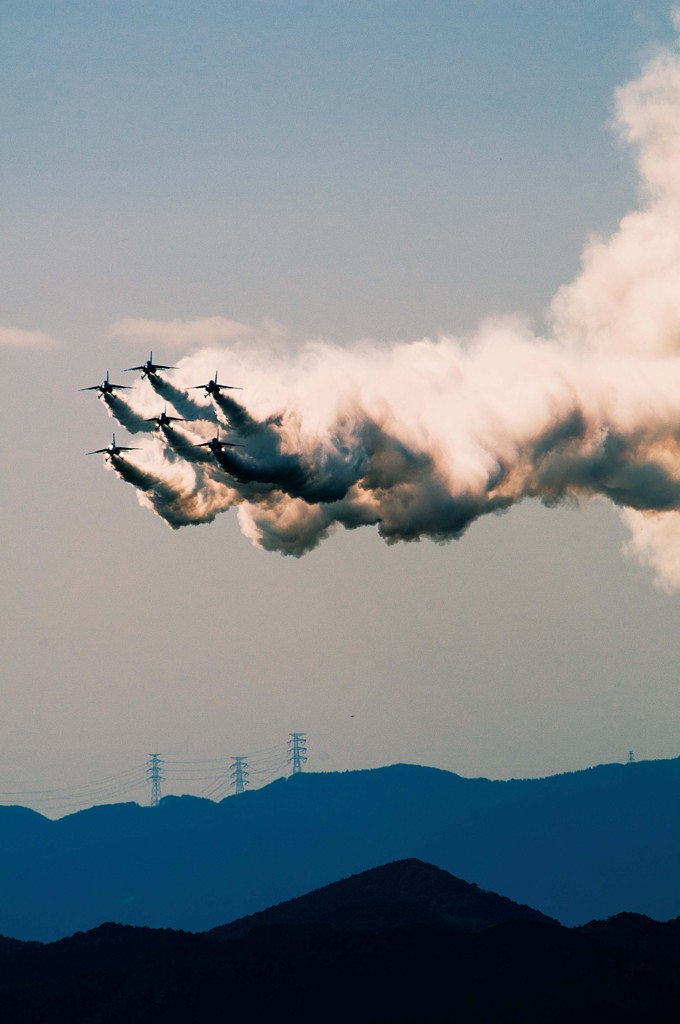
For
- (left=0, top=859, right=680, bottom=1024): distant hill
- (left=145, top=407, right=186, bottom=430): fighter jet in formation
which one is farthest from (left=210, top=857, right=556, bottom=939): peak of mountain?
(left=145, top=407, right=186, bottom=430): fighter jet in formation

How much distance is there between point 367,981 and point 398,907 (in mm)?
42328

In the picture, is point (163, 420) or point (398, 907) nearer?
point (163, 420)

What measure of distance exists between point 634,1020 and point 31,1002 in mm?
61176

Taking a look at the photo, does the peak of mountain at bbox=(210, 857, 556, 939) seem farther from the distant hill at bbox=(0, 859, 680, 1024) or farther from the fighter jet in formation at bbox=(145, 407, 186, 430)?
the fighter jet in formation at bbox=(145, 407, 186, 430)

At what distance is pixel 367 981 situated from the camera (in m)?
139

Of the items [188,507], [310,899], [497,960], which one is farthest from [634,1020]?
[310,899]

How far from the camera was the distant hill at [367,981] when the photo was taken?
131875 mm

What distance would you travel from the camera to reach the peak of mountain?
175 meters

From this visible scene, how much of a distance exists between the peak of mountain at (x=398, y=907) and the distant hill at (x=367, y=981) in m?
8.41

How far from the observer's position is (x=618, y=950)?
146 metres

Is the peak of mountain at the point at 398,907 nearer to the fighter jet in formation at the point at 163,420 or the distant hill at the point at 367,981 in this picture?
the distant hill at the point at 367,981

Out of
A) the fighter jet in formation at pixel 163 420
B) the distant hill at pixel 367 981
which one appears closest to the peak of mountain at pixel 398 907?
the distant hill at pixel 367 981

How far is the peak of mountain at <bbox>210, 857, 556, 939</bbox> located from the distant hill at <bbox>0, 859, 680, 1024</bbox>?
8411 millimetres

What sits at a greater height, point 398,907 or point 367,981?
point 398,907
